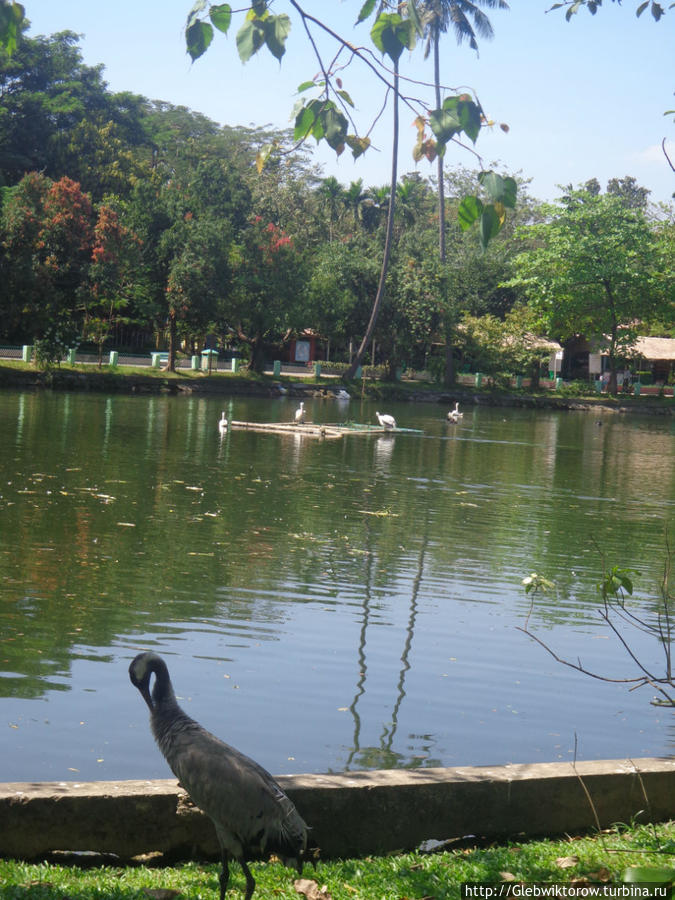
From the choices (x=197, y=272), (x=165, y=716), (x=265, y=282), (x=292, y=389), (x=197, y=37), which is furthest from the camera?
(x=292, y=389)

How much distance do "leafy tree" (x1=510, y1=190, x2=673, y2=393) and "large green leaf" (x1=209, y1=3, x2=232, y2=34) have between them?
59.9m

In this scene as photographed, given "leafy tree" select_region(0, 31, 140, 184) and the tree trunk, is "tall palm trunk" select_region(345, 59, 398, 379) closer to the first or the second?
the tree trunk

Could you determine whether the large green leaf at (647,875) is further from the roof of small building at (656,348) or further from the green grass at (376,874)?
the roof of small building at (656,348)

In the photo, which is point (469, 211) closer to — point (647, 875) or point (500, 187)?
point (500, 187)

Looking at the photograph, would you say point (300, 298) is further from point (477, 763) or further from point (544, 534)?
point (477, 763)

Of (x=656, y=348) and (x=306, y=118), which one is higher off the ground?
(x=656, y=348)

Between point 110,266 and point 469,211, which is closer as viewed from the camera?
point 469,211

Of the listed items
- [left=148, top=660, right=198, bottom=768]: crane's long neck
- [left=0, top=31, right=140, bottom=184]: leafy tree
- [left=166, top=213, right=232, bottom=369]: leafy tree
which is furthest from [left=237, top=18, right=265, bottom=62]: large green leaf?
[left=0, top=31, right=140, bottom=184]: leafy tree

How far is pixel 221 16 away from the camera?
3873 millimetres

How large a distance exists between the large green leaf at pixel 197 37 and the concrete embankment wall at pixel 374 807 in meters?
3.27

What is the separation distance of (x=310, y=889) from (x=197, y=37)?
3575 millimetres

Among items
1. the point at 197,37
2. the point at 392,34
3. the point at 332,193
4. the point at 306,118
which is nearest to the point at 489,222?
the point at 392,34

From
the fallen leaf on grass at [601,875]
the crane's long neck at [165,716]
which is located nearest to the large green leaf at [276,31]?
the crane's long neck at [165,716]

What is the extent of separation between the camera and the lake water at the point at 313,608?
6.93 meters
